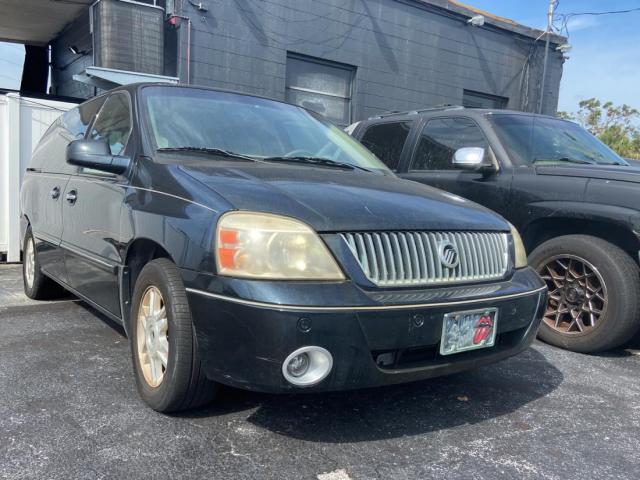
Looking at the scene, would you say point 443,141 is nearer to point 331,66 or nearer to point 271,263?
point 271,263

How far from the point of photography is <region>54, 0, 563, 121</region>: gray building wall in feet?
29.1

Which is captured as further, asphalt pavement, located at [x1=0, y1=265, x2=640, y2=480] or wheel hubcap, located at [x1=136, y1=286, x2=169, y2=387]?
wheel hubcap, located at [x1=136, y1=286, x2=169, y2=387]

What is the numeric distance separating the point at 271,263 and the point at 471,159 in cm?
263

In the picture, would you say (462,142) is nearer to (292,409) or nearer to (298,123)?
(298,123)

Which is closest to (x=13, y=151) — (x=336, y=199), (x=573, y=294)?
(x=336, y=199)

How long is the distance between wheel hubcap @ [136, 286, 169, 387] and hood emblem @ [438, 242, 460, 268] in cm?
126

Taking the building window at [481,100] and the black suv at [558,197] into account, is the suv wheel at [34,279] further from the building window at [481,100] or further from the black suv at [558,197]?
the building window at [481,100]

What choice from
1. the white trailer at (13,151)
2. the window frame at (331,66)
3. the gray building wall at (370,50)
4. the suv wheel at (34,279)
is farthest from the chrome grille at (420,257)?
the window frame at (331,66)

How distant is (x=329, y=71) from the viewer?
1045 centimetres

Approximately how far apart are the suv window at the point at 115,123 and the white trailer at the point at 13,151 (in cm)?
348

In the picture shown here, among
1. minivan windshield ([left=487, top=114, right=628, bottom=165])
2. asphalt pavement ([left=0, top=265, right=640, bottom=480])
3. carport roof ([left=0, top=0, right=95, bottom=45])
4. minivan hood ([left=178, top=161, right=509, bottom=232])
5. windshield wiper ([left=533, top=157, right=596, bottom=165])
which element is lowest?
asphalt pavement ([left=0, top=265, right=640, bottom=480])

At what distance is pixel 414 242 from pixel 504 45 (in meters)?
11.6

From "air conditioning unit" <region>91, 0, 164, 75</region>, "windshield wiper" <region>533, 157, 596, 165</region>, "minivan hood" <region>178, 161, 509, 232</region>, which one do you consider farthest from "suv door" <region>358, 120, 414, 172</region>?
"air conditioning unit" <region>91, 0, 164, 75</region>

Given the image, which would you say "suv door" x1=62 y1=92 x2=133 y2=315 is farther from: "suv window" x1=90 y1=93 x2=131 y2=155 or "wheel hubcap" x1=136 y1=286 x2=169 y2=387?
"wheel hubcap" x1=136 y1=286 x2=169 y2=387
